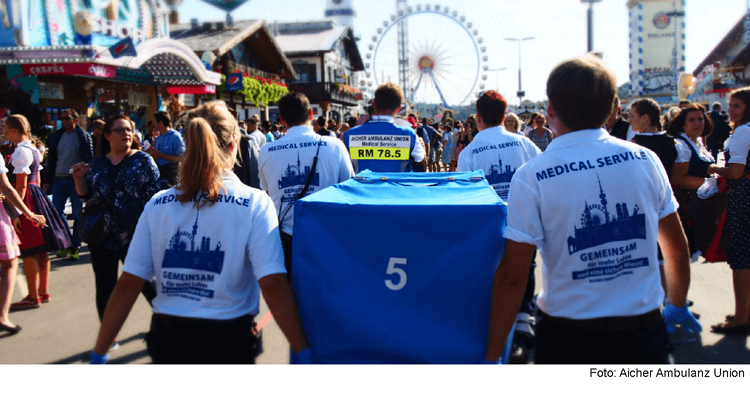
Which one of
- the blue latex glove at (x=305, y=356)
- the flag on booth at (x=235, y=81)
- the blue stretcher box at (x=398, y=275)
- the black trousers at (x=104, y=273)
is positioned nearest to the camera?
the blue stretcher box at (x=398, y=275)

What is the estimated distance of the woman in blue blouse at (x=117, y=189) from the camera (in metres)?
3.67

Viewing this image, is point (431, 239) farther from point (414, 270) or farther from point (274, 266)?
point (274, 266)

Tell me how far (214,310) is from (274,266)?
0.28 meters

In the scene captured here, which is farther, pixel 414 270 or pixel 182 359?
pixel 182 359

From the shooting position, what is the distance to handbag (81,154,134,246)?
11.7 ft

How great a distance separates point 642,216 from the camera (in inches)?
71.3

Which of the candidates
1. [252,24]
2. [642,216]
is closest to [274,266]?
[642,216]

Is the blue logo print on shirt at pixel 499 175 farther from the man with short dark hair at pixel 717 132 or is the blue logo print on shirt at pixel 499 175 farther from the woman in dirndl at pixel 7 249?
the man with short dark hair at pixel 717 132

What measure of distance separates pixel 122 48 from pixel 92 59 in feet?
2.80

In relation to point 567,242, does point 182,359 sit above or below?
below

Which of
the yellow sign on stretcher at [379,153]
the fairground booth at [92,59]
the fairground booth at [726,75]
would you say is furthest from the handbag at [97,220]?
the fairground booth at [726,75]

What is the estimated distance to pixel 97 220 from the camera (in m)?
3.61

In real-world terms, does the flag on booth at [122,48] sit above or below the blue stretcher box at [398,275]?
above

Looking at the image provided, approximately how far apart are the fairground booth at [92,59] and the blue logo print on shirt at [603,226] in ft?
39.5
